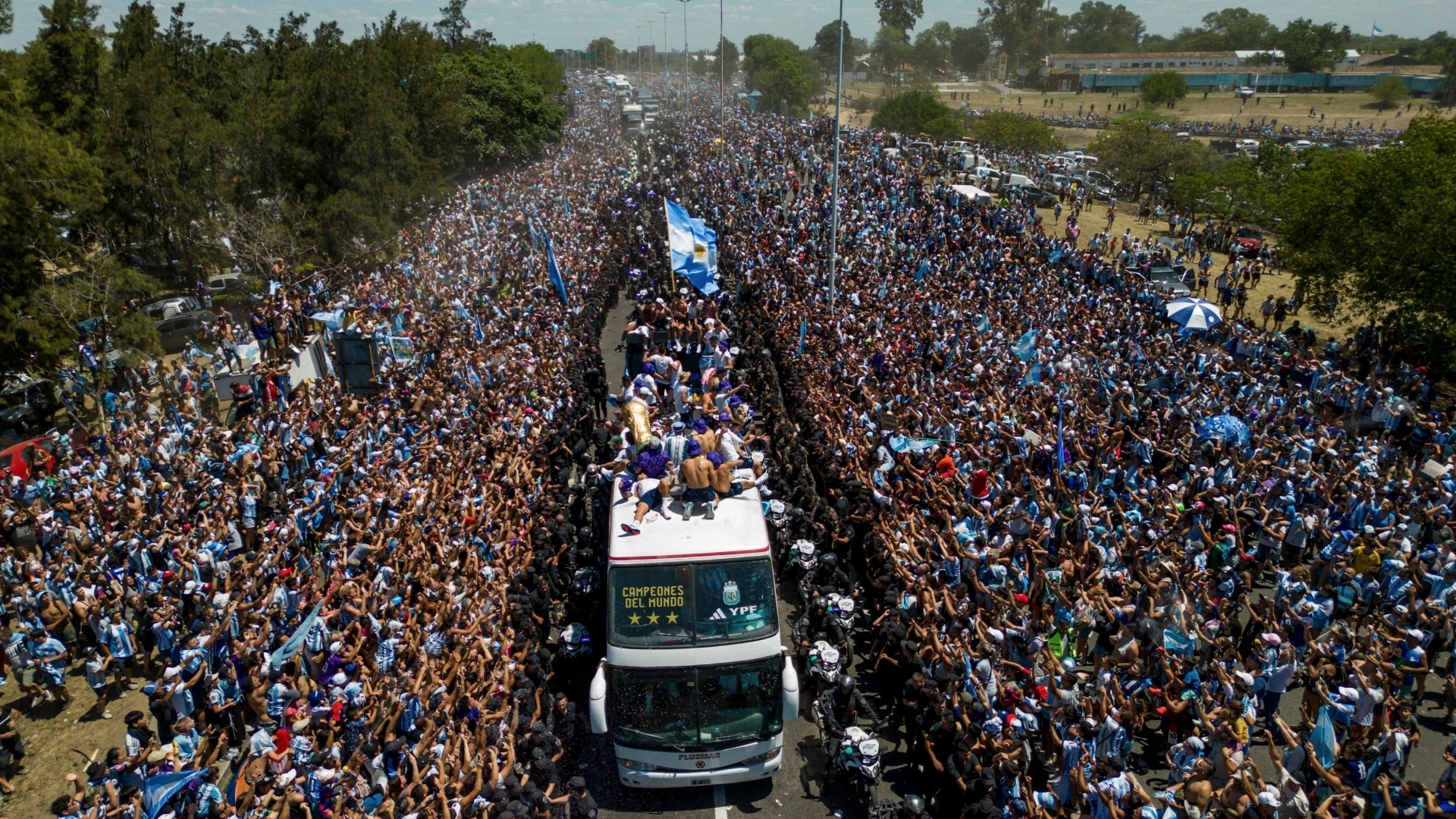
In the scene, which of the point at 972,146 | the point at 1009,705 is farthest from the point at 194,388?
the point at 972,146

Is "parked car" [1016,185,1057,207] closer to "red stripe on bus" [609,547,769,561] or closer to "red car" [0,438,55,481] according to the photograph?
"red stripe on bus" [609,547,769,561]

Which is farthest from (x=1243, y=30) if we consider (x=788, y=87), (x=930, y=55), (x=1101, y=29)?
(x=788, y=87)

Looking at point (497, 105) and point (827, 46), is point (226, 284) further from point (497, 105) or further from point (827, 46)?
point (827, 46)

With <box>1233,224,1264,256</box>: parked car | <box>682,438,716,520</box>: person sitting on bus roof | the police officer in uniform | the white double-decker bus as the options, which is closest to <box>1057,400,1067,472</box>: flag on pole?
<box>682,438,716,520</box>: person sitting on bus roof

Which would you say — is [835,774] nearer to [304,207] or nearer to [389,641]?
[389,641]

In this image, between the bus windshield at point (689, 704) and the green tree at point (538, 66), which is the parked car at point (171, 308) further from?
the green tree at point (538, 66)

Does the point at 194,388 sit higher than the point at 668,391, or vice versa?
the point at 668,391

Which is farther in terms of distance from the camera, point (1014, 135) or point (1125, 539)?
point (1014, 135)
